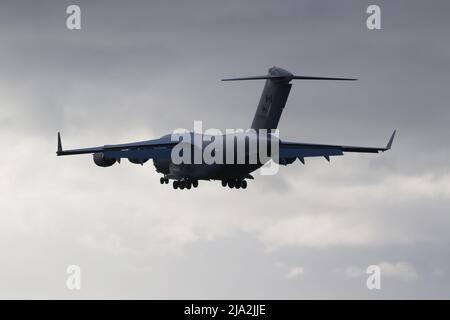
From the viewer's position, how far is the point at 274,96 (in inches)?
3014

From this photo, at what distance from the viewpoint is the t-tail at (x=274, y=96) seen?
3000 inches

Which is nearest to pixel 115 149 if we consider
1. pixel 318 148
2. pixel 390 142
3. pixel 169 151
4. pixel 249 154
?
pixel 169 151

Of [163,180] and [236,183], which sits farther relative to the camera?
[163,180]

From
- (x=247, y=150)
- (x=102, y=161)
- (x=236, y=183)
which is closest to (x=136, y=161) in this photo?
(x=102, y=161)

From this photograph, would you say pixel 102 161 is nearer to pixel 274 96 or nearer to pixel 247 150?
pixel 247 150

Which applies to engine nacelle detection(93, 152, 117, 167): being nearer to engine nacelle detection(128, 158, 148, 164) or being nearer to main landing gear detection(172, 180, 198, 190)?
engine nacelle detection(128, 158, 148, 164)

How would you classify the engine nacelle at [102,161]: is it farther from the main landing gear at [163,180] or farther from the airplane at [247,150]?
the main landing gear at [163,180]

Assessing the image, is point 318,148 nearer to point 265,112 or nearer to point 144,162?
point 265,112

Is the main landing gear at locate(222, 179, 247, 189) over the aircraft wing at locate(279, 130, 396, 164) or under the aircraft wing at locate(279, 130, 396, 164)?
under

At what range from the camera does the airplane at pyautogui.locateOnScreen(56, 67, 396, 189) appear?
7462cm

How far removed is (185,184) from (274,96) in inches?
373

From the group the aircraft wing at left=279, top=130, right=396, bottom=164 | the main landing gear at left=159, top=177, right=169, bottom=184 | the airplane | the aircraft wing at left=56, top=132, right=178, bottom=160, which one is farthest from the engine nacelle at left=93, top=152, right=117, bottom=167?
the aircraft wing at left=279, top=130, right=396, bottom=164

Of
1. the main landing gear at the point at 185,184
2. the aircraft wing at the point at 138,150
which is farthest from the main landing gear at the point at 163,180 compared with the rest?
the aircraft wing at the point at 138,150

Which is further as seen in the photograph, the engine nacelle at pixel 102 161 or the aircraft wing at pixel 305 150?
the engine nacelle at pixel 102 161
